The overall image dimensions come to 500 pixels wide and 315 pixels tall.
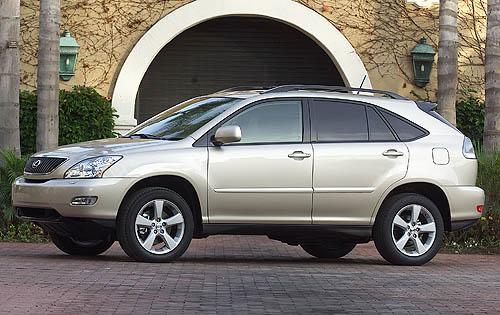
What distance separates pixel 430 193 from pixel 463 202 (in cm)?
35

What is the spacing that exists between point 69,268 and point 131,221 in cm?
77

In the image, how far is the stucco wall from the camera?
20875 millimetres

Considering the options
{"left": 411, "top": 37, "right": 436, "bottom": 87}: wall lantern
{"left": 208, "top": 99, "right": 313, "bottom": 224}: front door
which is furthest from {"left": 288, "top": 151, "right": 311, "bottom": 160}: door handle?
{"left": 411, "top": 37, "right": 436, "bottom": 87}: wall lantern

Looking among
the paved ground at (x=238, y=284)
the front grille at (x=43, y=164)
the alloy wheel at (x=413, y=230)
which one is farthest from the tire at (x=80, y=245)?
the alloy wheel at (x=413, y=230)

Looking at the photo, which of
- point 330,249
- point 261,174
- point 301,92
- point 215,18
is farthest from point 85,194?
point 215,18

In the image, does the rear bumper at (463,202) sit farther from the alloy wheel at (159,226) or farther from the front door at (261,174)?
the alloy wheel at (159,226)

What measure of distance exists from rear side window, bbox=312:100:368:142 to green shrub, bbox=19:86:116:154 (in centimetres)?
800

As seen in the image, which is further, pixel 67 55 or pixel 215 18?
pixel 215 18

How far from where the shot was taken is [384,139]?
1291 cm

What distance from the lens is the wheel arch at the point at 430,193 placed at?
42.1 ft

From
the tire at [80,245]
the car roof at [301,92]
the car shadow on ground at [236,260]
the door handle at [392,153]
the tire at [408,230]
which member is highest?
the car roof at [301,92]

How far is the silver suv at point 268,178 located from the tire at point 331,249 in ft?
1.46

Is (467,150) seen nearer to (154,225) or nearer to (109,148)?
(154,225)

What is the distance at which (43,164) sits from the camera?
1222cm
